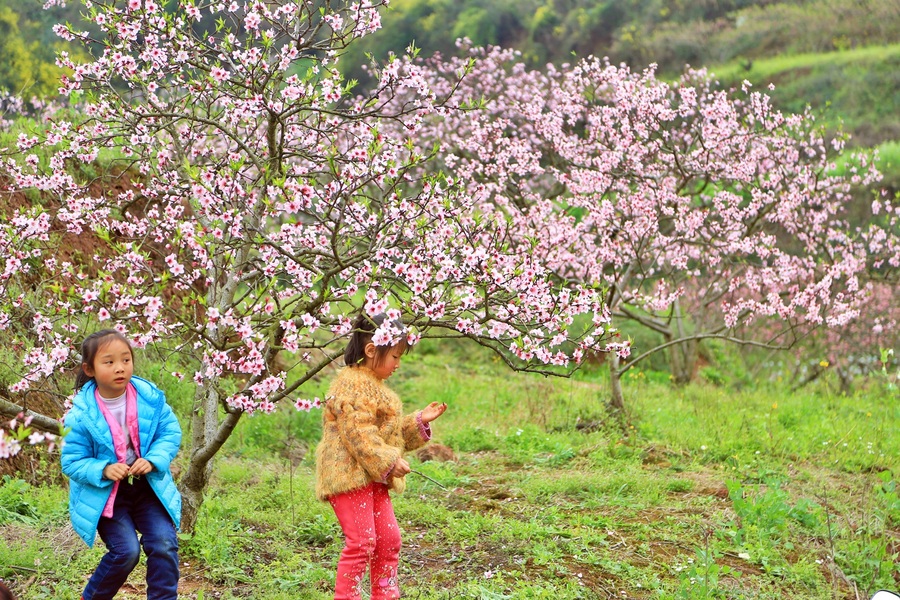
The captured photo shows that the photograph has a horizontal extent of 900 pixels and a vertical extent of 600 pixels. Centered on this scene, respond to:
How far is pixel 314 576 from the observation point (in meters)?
4.64

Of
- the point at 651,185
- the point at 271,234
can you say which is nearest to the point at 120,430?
the point at 271,234

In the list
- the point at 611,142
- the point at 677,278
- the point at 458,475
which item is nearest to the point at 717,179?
the point at 611,142

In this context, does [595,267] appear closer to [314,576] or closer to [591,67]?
[591,67]

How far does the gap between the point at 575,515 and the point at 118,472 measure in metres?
3.50

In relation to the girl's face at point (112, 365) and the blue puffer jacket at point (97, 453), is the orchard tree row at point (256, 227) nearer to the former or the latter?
the girl's face at point (112, 365)

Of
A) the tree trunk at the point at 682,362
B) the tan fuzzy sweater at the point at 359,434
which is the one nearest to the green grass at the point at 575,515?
the tan fuzzy sweater at the point at 359,434

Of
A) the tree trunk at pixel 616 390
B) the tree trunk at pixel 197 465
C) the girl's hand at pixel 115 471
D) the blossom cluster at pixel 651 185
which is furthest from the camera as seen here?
the blossom cluster at pixel 651 185

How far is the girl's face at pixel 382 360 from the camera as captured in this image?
13.2ft

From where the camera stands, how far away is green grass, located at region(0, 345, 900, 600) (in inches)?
186

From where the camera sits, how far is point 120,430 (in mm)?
3582

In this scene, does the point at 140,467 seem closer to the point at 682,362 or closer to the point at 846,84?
the point at 682,362

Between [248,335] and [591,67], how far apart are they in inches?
292

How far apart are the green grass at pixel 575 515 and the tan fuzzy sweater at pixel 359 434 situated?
0.90m

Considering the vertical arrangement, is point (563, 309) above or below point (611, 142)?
below
